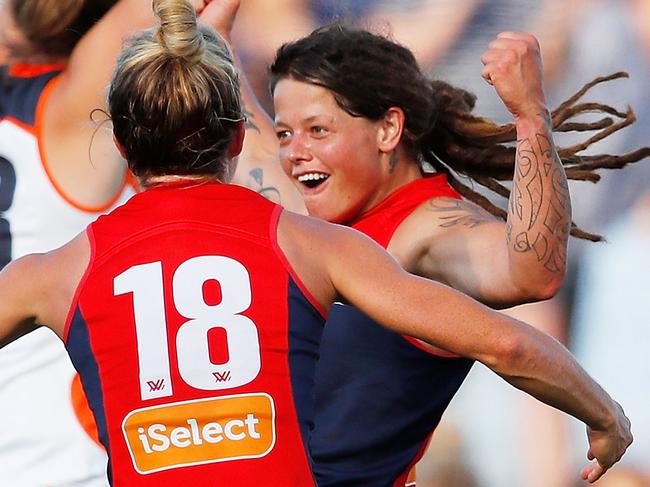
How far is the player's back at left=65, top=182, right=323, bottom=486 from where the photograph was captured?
66.6 inches

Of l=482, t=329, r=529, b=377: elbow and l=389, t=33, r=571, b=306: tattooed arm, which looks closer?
l=482, t=329, r=529, b=377: elbow

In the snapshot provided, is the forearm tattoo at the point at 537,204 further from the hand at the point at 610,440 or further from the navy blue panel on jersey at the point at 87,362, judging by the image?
the navy blue panel on jersey at the point at 87,362

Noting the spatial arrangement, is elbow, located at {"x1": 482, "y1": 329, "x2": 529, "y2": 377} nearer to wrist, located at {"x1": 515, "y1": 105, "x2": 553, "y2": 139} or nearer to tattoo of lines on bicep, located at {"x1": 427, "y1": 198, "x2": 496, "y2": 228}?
wrist, located at {"x1": 515, "y1": 105, "x2": 553, "y2": 139}

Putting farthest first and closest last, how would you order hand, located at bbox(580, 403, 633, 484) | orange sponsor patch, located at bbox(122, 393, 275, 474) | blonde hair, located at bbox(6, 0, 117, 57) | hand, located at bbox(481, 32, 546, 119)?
1. blonde hair, located at bbox(6, 0, 117, 57)
2. hand, located at bbox(481, 32, 546, 119)
3. hand, located at bbox(580, 403, 633, 484)
4. orange sponsor patch, located at bbox(122, 393, 275, 474)

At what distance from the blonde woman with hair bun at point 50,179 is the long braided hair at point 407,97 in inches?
27.1

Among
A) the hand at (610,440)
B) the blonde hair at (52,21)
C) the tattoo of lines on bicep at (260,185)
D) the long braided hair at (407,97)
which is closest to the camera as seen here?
the hand at (610,440)

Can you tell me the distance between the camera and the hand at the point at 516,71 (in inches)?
82.5

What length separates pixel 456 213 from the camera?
8.13 ft

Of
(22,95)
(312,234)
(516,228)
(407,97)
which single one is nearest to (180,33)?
(312,234)

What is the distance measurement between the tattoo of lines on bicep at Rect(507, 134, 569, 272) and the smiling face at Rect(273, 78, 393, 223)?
485 millimetres

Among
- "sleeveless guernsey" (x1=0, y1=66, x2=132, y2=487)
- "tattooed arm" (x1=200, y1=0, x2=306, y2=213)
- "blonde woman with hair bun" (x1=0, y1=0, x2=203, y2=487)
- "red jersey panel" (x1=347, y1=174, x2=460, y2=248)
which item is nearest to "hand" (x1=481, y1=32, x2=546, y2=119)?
"red jersey panel" (x1=347, y1=174, x2=460, y2=248)

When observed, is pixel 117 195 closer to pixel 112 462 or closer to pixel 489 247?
pixel 489 247

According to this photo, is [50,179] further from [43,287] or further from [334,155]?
[43,287]

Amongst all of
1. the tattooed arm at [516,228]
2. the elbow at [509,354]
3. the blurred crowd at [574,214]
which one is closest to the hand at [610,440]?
the elbow at [509,354]
